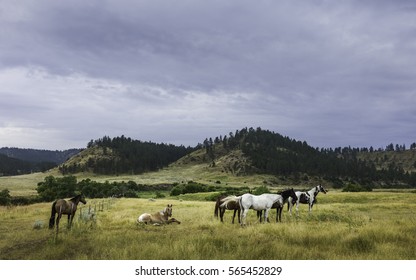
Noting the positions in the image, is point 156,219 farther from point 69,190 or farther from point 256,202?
point 69,190

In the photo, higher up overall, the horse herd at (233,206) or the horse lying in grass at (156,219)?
the horse herd at (233,206)

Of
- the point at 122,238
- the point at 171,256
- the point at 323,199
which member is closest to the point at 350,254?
the point at 171,256

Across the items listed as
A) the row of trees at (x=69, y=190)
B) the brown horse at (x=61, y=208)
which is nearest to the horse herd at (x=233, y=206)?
the brown horse at (x=61, y=208)

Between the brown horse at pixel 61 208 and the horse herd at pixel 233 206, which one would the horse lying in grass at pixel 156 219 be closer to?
the horse herd at pixel 233 206

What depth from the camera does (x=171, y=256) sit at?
10945 millimetres

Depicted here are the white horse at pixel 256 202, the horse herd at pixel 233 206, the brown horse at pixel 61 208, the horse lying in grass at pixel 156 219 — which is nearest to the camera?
the brown horse at pixel 61 208

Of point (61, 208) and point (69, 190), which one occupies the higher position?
point (61, 208)

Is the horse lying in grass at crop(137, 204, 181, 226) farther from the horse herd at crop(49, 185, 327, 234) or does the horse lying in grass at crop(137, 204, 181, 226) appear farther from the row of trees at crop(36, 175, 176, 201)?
the row of trees at crop(36, 175, 176, 201)

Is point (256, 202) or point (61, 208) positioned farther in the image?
point (256, 202)

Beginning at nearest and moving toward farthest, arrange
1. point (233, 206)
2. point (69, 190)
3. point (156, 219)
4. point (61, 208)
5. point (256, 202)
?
point (61, 208) < point (256, 202) < point (156, 219) < point (233, 206) < point (69, 190)

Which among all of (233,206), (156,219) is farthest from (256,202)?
(156,219)

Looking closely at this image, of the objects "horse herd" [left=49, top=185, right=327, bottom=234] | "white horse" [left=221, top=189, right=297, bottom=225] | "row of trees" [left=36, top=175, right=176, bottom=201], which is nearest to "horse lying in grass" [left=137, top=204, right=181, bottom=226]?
"horse herd" [left=49, top=185, right=327, bottom=234]
